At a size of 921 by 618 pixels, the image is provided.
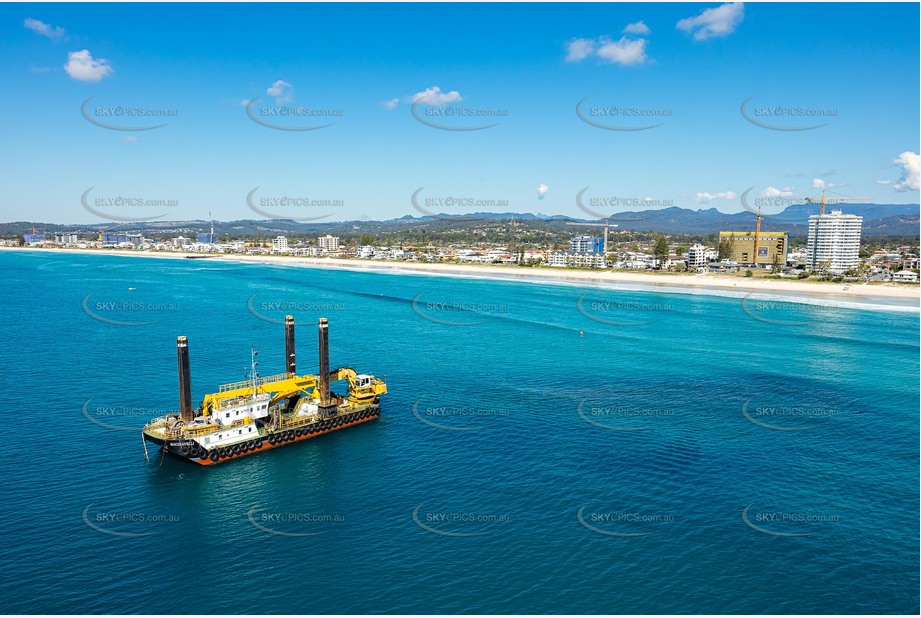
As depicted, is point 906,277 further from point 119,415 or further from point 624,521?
point 119,415

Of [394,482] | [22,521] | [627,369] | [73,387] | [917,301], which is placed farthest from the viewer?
[917,301]

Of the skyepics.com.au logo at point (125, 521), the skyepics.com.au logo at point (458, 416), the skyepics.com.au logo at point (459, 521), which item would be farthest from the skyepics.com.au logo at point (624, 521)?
the skyepics.com.au logo at point (125, 521)

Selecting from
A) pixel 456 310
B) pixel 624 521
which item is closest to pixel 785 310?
pixel 456 310

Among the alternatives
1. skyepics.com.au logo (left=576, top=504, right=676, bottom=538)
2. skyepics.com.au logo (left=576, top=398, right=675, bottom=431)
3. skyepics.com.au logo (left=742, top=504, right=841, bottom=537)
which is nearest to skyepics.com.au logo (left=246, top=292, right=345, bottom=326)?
skyepics.com.au logo (left=576, top=398, right=675, bottom=431)

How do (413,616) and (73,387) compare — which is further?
(73,387)

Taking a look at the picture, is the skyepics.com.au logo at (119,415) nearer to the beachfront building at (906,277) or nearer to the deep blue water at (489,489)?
the deep blue water at (489,489)

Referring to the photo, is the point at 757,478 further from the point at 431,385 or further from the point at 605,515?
the point at 431,385

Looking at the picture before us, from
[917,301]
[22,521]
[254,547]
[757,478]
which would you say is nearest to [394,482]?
[254,547]
